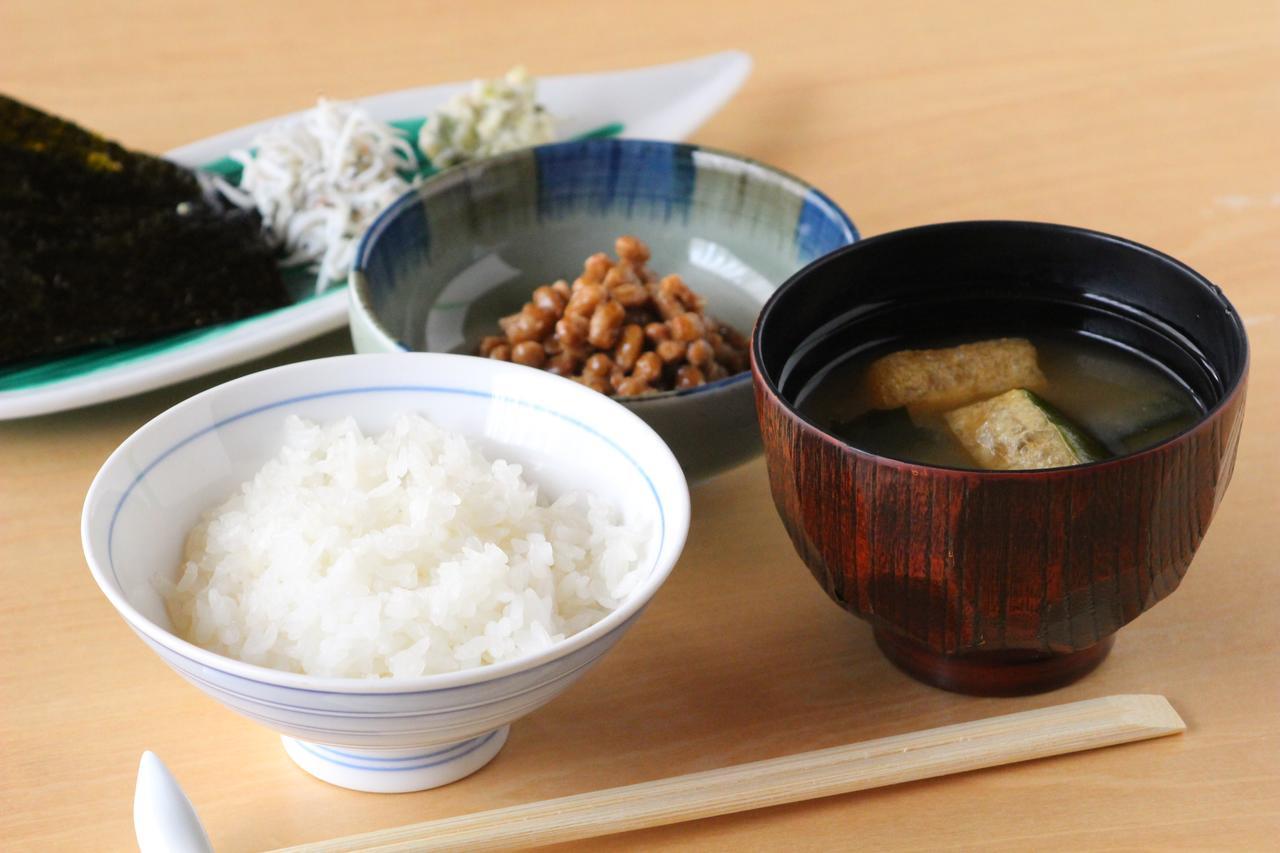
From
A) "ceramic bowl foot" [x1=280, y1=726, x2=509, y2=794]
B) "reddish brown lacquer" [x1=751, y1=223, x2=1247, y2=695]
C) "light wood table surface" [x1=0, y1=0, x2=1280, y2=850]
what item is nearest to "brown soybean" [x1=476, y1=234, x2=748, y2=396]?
"light wood table surface" [x1=0, y1=0, x2=1280, y2=850]

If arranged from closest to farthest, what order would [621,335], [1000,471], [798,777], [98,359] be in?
[1000,471]
[798,777]
[621,335]
[98,359]

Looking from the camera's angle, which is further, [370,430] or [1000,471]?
[370,430]

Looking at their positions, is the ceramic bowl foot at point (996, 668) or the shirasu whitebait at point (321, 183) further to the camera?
the shirasu whitebait at point (321, 183)

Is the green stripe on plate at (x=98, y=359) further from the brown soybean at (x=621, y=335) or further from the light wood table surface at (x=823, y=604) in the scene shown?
the brown soybean at (x=621, y=335)

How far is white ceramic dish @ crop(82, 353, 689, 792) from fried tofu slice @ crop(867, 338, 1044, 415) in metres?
0.21

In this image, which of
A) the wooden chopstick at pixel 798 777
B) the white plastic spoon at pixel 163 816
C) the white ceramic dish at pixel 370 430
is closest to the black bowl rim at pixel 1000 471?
the white ceramic dish at pixel 370 430

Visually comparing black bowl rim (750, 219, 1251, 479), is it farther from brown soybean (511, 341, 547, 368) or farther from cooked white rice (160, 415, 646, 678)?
brown soybean (511, 341, 547, 368)

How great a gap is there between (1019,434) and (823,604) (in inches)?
10.5

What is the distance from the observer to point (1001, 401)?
1.05m

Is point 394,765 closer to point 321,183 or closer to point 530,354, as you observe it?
point 530,354

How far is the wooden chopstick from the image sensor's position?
3.01ft

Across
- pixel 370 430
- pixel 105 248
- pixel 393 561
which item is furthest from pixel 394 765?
pixel 105 248

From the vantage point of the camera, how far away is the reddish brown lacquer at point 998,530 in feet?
2.85

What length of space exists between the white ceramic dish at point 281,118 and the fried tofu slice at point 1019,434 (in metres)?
0.77
